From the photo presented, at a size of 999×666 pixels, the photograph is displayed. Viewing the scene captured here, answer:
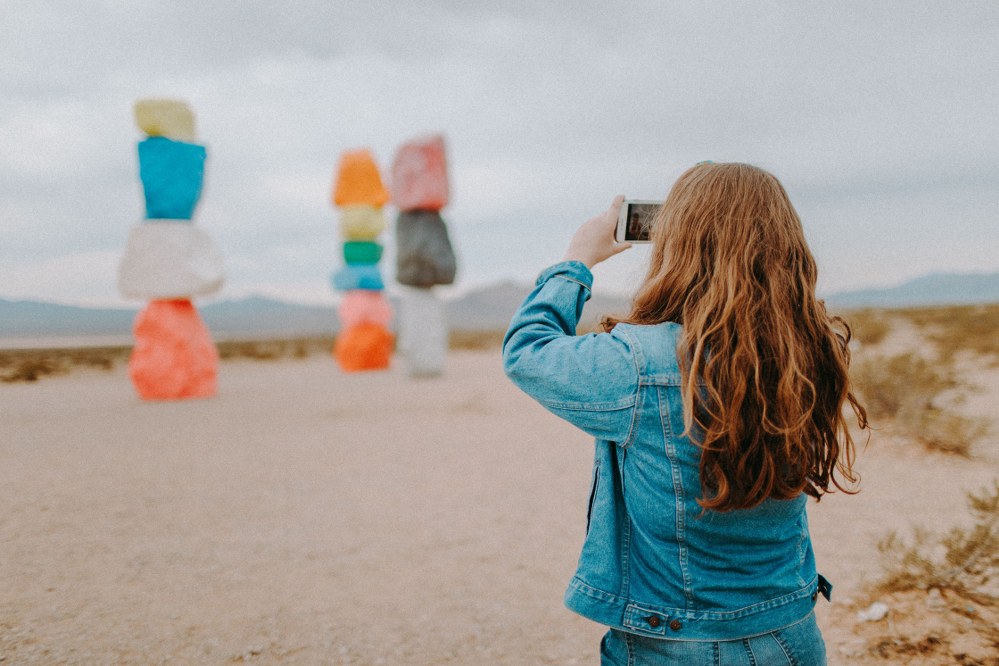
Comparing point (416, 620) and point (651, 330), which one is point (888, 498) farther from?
point (651, 330)

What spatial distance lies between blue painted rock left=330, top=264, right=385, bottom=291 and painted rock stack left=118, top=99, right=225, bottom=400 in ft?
12.7

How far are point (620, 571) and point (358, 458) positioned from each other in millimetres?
5088

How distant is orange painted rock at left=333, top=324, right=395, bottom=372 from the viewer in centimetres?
1366

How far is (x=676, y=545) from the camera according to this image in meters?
1.25

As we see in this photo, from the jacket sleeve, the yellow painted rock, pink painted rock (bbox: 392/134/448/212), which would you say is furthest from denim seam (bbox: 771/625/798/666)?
the yellow painted rock

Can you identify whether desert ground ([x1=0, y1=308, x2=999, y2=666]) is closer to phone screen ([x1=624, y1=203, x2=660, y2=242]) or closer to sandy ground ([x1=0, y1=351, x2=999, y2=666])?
sandy ground ([x1=0, y1=351, x2=999, y2=666])

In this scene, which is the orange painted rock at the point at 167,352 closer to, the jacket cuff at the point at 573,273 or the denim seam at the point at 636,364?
the jacket cuff at the point at 573,273

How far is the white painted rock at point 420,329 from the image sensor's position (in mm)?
12117

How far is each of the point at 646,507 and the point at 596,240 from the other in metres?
0.51

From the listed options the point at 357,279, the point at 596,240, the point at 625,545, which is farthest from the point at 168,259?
the point at 625,545

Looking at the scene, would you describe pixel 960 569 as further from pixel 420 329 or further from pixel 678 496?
pixel 420 329

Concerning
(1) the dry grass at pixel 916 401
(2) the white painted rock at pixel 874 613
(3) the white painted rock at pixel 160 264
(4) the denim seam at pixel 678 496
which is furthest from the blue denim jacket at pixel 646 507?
(3) the white painted rock at pixel 160 264

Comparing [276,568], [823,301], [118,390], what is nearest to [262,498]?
[276,568]

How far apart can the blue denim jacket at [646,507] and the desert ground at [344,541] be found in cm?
160
